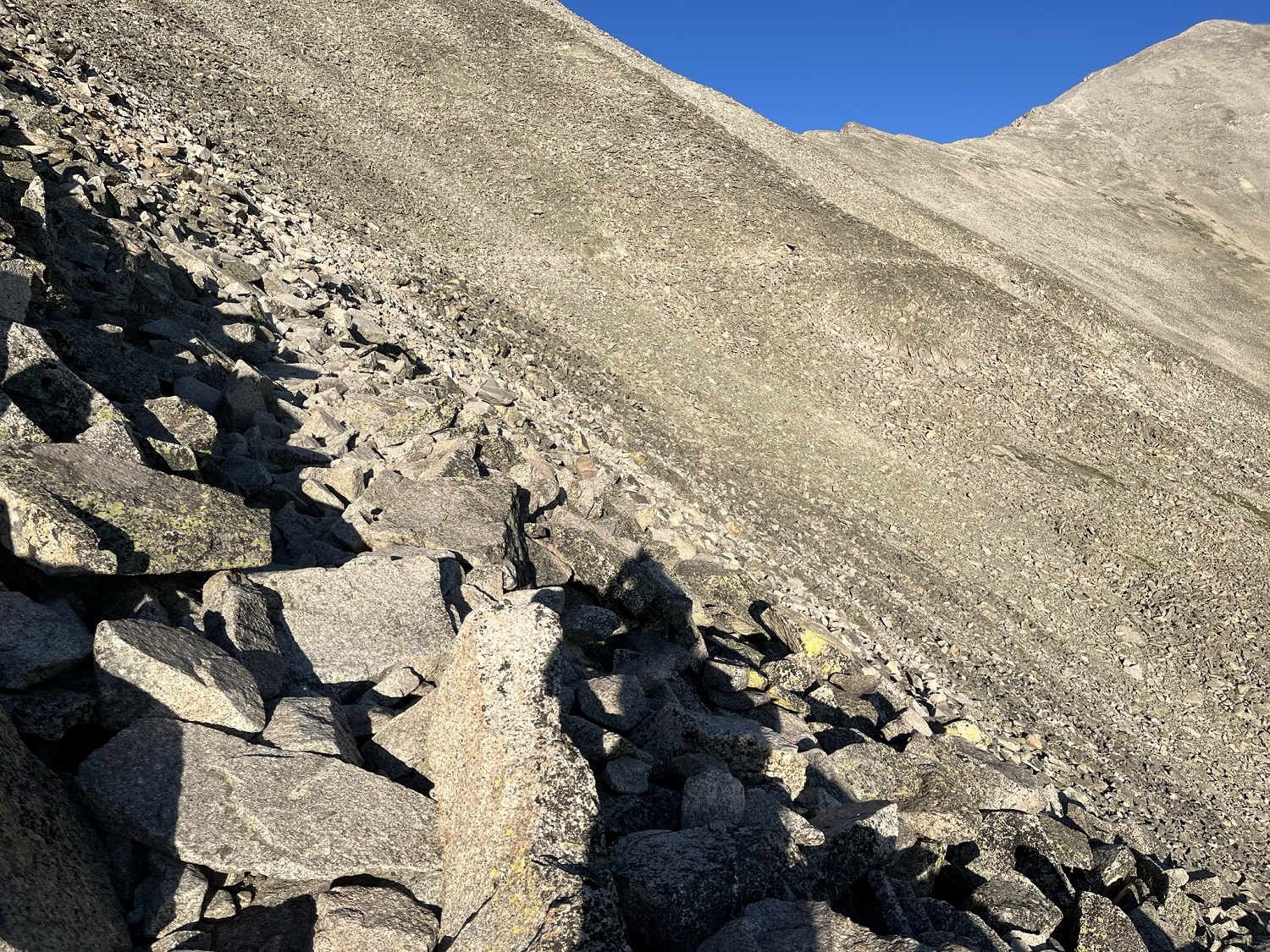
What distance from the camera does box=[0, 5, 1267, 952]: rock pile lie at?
4375 mm

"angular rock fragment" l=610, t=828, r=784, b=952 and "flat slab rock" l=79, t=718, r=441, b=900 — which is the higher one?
"angular rock fragment" l=610, t=828, r=784, b=952

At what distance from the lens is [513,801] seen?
464cm

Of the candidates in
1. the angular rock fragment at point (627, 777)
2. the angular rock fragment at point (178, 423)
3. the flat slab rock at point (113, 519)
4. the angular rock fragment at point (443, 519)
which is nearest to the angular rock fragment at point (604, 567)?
the angular rock fragment at point (443, 519)

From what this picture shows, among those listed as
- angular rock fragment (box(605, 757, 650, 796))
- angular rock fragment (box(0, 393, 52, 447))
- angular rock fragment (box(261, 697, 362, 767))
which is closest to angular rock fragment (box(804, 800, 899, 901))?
angular rock fragment (box(605, 757, 650, 796))

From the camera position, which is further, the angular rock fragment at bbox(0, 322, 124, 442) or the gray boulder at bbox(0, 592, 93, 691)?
the angular rock fragment at bbox(0, 322, 124, 442)

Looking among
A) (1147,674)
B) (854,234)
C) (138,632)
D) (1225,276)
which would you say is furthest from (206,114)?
(1225,276)

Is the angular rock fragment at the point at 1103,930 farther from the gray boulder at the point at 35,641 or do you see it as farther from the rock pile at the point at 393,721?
the gray boulder at the point at 35,641

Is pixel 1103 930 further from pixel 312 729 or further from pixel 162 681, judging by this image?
pixel 162 681

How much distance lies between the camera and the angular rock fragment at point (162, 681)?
484 centimetres

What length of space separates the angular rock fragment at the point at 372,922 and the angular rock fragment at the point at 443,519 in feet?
13.4

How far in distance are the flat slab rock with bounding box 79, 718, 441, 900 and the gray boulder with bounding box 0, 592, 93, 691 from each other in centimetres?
55

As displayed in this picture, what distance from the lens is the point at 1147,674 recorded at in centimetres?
1538

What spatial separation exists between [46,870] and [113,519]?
2.52 m

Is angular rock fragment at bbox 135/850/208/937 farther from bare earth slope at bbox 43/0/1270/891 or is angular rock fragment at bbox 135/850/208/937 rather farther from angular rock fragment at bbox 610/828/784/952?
bare earth slope at bbox 43/0/1270/891
